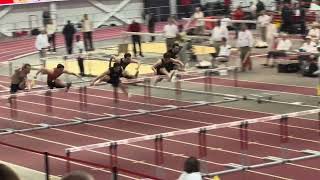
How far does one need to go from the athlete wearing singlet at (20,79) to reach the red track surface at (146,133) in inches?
32.6

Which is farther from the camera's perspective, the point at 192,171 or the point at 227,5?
the point at 227,5

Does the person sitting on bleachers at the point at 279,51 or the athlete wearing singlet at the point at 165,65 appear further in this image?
the person sitting on bleachers at the point at 279,51

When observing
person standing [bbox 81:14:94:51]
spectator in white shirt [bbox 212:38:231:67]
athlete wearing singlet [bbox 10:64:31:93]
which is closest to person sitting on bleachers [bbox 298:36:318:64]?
spectator in white shirt [bbox 212:38:231:67]

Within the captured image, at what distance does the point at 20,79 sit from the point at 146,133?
13.9 feet

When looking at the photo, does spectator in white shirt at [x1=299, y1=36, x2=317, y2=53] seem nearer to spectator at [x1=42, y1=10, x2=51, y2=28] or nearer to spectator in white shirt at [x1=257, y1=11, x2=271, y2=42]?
spectator in white shirt at [x1=257, y1=11, x2=271, y2=42]

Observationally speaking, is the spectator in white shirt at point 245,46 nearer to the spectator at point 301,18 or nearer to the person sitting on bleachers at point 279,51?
the person sitting on bleachers at point 279,51

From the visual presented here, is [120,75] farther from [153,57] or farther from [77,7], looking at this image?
[77,7]

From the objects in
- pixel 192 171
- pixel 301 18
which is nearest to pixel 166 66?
pixel 192 171

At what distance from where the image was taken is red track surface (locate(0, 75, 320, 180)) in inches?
536

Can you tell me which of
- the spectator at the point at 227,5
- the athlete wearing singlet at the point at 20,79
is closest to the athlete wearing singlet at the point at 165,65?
the athlete wearing singlet at the point at 20,79

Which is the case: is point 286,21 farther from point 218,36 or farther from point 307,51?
point 307,51

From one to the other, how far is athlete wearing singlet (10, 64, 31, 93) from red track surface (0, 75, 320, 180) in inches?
32.6

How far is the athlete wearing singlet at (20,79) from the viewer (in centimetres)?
1922

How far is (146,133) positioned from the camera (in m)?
17.1
